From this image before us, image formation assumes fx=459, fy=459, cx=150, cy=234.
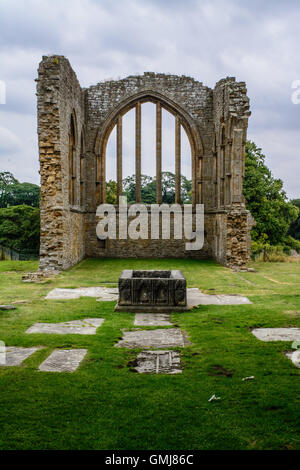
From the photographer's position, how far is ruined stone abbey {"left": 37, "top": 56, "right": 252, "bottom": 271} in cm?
1380

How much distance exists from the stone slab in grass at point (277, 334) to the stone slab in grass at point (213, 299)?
2078 millimetres

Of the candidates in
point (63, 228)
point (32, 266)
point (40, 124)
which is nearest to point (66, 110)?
point (40, 124)

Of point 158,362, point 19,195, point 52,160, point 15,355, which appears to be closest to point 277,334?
point 158,362

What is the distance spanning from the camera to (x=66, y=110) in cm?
1474

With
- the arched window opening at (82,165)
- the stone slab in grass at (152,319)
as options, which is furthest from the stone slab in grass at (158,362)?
the arched window opening at (82,165)

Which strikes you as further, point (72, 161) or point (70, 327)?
point (72, 161)

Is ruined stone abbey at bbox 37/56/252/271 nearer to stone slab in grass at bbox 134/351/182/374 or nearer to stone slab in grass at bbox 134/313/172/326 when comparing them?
stone slab in grass at bbox 134/313/172/326

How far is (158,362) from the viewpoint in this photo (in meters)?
5.02

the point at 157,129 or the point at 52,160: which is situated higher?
the point at 157,129

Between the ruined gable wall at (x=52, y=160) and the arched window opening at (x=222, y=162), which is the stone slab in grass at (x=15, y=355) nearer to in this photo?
the ruined gable wall at (x=52, y=160)

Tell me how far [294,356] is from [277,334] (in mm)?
1068

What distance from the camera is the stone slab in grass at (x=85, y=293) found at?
9.23 m

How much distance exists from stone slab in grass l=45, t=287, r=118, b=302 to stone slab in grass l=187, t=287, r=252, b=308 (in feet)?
5.13

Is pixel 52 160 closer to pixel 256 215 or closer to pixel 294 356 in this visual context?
pixel 294 356
